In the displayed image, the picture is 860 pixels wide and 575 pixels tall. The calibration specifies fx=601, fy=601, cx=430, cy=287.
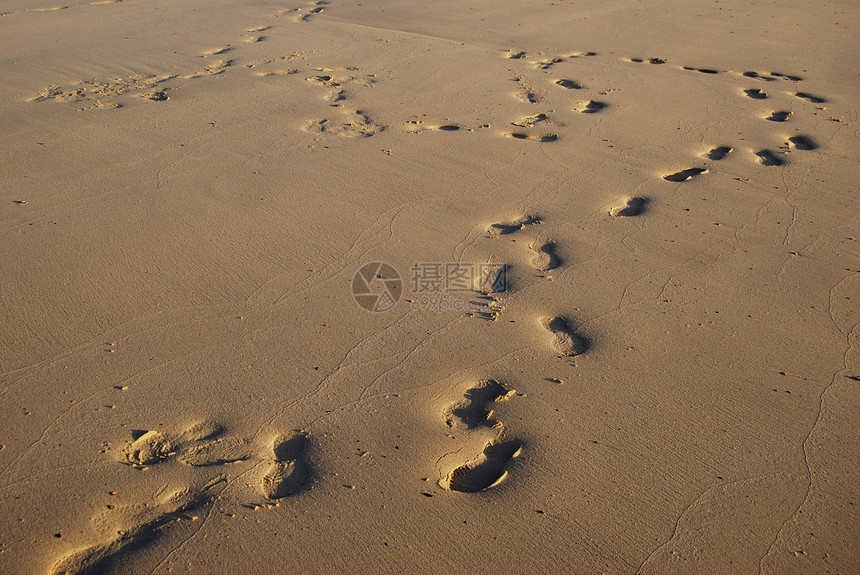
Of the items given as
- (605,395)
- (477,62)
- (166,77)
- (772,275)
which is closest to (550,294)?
(605,395)

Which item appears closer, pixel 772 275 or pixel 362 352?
pixel 362 352

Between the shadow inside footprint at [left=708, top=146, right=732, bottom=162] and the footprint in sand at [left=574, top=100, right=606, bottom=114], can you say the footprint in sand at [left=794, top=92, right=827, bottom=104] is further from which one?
the footprint in sand at [left=574, top=100, right=606, bottom=114]

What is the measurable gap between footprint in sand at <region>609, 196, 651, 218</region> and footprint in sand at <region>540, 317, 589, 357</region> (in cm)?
104

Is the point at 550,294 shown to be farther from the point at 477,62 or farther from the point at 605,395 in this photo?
the point at 477,62

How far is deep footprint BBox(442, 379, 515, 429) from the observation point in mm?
2186

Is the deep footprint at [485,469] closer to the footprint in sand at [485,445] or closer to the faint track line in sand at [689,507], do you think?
the footprint in sand at [485,445]

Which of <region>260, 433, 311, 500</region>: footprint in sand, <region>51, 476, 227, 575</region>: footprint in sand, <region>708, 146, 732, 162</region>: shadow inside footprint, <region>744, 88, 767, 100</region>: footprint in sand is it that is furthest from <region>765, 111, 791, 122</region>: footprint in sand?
<region>51, 476, 227, 575</region>: footprint in sand

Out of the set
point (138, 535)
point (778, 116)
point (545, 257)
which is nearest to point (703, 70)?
point (778, 116)

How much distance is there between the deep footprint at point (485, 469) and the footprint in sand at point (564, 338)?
0.55 metres

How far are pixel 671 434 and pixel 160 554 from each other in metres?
1.70

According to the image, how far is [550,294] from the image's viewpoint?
2.79 metres

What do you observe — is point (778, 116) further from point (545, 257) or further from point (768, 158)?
point (545, 257)

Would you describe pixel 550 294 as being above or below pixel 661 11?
below

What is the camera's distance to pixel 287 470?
197 centimetres
